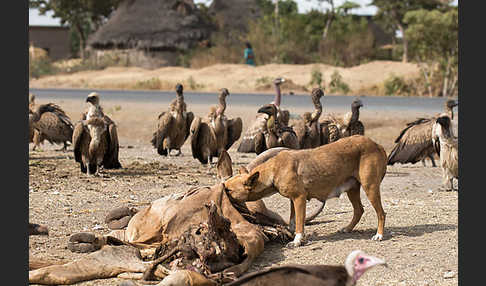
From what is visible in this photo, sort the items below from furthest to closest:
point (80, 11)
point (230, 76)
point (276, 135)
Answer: point (80, 11)
point (230, 76)
point (276, 135)

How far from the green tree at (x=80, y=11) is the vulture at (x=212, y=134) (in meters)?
40.3

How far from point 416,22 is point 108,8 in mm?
30549

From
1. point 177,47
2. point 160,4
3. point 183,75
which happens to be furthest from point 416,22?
point 160,4

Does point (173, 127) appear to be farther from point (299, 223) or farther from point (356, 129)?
point (299, 223)

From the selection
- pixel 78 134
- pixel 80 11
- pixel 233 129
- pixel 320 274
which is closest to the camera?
pixel 320 274

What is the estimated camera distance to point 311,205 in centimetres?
969

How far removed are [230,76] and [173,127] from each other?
74.8ft

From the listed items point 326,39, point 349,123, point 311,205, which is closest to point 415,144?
point 349,123

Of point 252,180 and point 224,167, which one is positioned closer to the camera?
point 252,180

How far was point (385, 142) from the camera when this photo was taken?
1798 centimetres

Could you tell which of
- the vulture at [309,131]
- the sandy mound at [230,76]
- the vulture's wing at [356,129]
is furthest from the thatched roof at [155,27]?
the vulture at [309,131]

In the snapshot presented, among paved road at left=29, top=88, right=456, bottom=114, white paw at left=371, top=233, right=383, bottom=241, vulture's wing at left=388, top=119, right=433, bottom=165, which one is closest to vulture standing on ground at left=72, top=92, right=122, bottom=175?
vulture's wing at left=388, top=119, right=433, bottom=165

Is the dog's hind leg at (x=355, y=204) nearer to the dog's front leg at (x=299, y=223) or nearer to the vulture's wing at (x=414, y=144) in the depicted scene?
the dog's front leg at (x=299, y=223)

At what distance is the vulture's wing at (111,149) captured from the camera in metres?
11.9
